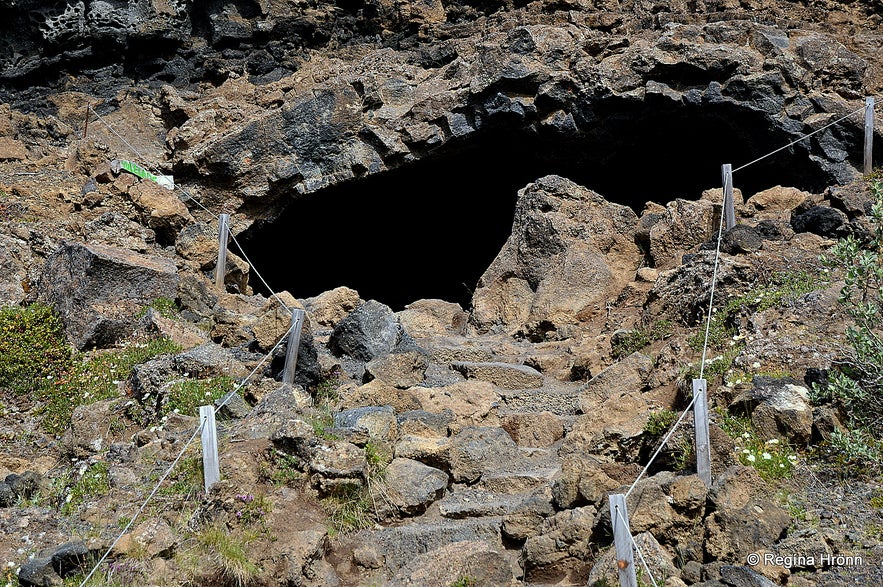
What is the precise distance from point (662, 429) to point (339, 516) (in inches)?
102

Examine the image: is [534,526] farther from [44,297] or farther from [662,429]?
[44,297]

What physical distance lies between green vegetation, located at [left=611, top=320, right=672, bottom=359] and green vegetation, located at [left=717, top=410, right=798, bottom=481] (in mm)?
2755

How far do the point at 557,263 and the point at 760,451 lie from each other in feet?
20.2

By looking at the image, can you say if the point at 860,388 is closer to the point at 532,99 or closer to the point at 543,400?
the point at 543,400

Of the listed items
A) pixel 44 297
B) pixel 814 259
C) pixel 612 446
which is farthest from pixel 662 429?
pixel 44 297

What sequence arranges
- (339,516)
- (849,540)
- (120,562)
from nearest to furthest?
(849,540)
(120,562)
(339,516)

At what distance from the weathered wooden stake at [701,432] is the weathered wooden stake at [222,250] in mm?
7791

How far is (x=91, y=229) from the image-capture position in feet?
39.6

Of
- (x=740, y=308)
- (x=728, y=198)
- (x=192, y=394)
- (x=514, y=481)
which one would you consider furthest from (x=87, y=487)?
(x=728, y=198)

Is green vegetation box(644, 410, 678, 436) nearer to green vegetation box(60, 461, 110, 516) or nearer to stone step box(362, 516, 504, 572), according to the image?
stone step box(362, 516, 504, 572)

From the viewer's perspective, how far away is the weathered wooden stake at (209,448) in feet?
21.1

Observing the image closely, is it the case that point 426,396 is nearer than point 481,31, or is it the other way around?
point 426,396

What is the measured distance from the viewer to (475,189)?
16.5 m

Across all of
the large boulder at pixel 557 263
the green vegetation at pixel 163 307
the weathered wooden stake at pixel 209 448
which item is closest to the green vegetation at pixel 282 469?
the weathered wooden stake at pixel 209 448
